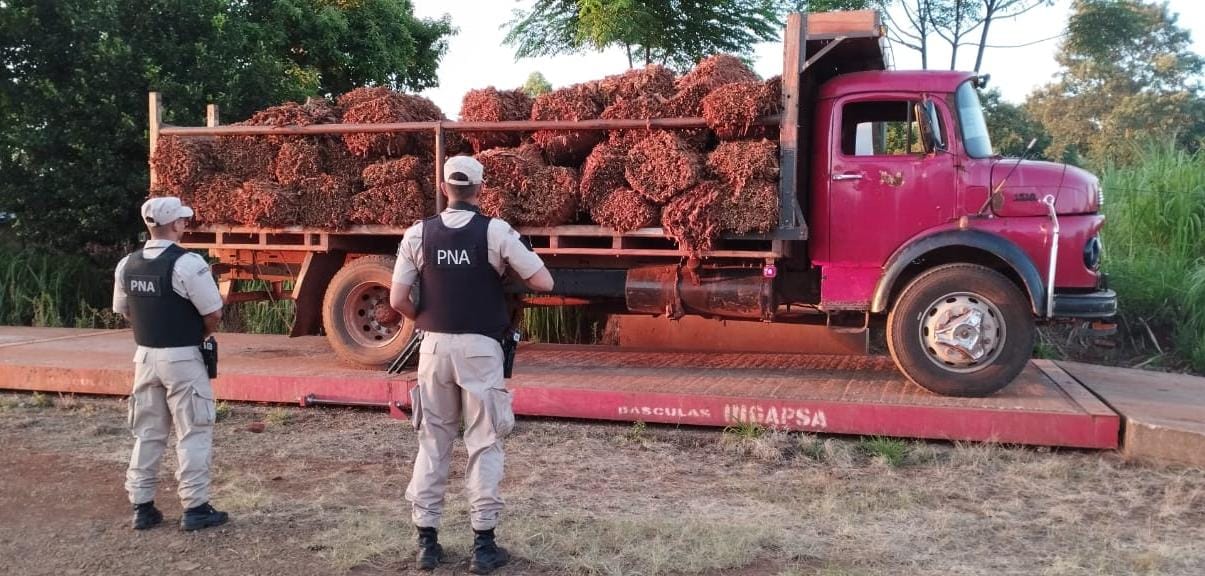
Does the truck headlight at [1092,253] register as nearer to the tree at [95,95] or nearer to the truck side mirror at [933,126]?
the truck side mirror at [933,126]

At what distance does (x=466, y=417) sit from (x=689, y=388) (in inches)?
109

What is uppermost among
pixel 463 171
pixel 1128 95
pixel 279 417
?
pixel 1128 95

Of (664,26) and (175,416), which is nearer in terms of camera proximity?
(175,416)

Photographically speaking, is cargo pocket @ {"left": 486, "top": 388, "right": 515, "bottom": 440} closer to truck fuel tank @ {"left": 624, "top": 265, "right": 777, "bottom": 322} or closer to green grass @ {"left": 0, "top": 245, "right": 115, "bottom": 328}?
truck fuel tank @ {"left": 624, "top": 265, "right": 777, "bottom": 322}

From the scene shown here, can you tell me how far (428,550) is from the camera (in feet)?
13.2

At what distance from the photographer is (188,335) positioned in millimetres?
4469

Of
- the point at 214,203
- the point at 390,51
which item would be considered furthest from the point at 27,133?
the point at 390,51

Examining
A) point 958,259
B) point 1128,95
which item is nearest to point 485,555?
point 958,259

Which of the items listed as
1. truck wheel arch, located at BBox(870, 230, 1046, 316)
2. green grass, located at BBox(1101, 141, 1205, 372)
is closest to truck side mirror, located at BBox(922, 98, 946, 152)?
truck wheel arch, located at BBox(870, 230, 1046, 316)

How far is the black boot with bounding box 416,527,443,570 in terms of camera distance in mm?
3990

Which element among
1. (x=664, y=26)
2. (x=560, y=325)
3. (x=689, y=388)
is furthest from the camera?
(x=664, y=26)

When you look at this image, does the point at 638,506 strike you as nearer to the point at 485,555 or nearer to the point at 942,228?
the point at 485,555

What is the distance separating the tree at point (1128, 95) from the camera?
28109 mm

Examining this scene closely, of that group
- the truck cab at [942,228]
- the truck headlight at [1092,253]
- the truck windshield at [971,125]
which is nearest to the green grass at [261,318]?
the truck cab at [942,228]
